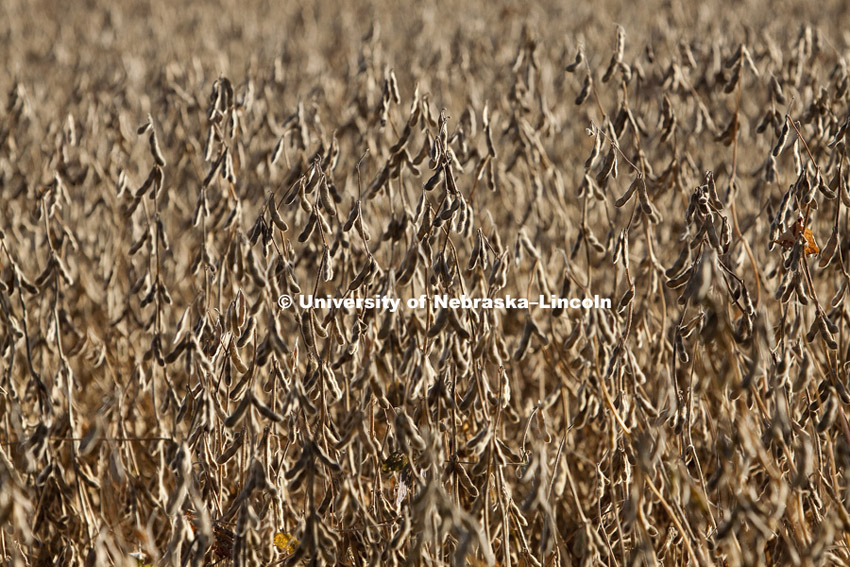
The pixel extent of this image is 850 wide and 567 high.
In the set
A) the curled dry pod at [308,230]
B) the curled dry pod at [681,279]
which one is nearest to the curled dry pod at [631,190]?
the curled dry pod at [681,279]

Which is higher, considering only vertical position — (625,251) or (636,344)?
(625,251)

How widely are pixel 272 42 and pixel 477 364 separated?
3314 millimetres

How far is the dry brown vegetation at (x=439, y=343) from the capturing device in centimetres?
124

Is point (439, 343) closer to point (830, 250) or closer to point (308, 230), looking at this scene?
point (308, 230)

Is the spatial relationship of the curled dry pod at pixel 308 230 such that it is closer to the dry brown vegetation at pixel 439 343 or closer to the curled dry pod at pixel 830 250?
the dry brown vegetation at pixel 439 343

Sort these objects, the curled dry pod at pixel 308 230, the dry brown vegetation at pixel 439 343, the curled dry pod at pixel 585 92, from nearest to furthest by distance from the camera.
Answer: the dry brown vegetation at pixel 439 343, the curled dry pod at pixel 308 230, the curled dry pod at pixel 585 92

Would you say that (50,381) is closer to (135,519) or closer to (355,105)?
(135,519)

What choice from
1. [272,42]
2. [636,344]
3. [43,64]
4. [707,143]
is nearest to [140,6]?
[43,64]

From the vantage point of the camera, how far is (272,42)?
165 inches

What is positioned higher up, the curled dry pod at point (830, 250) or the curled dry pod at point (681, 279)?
the curled dry pod at point (830, 250)

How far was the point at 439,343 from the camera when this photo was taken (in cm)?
167

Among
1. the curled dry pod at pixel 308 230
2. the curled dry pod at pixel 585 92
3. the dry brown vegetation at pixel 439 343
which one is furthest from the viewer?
the curled dry pod at pixel 585 92

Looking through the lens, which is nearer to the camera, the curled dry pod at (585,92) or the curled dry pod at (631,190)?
the curled dry pod at (631,190)

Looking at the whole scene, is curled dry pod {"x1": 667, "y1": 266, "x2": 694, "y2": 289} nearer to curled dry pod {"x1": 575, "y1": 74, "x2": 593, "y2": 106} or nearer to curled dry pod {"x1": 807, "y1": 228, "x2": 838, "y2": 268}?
curled dry pod {"x1": 807, "y1": 228, "x2": 838, "y2": 268}
